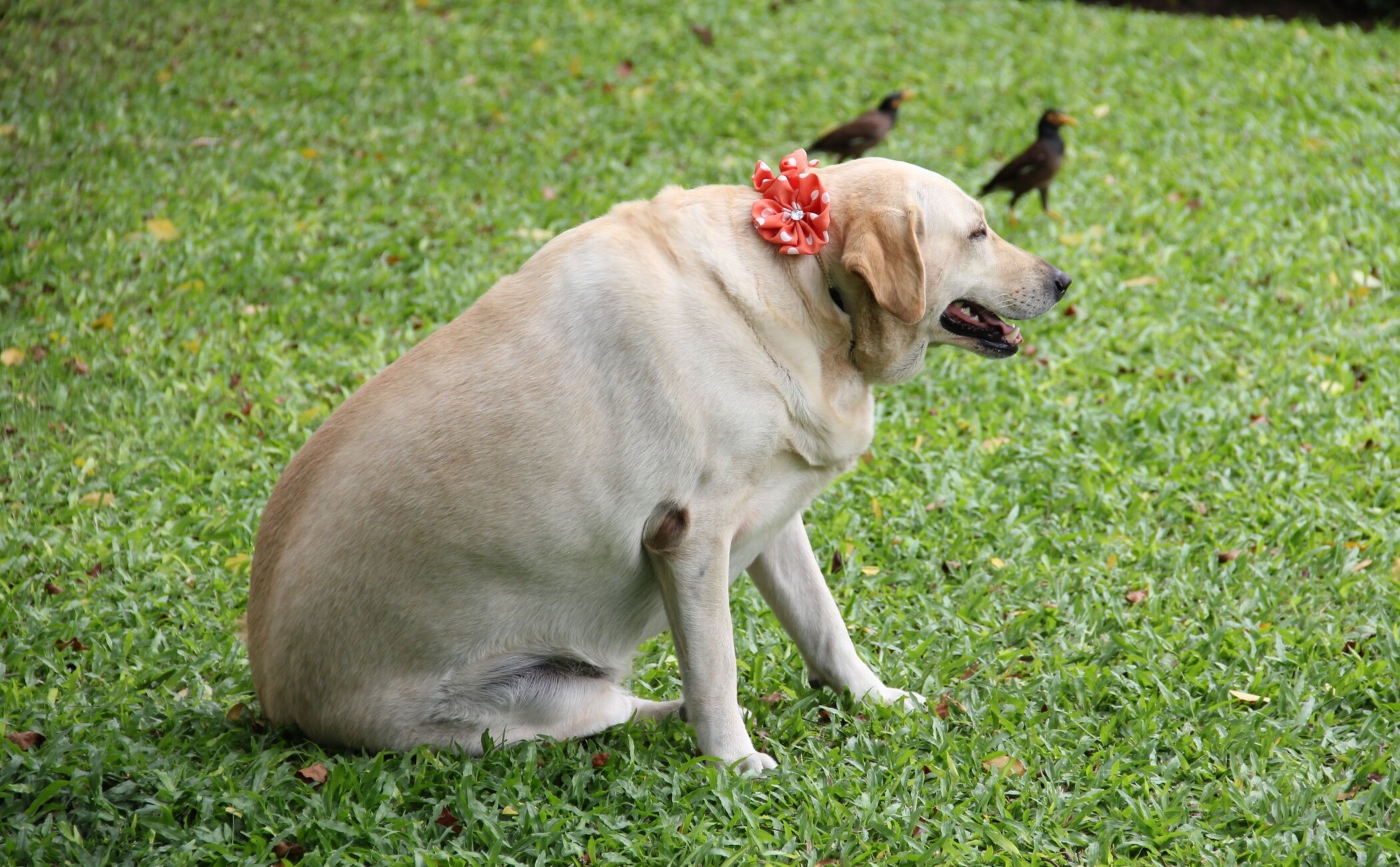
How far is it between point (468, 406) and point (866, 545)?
2268 mm

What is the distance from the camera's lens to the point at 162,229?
735 centimetres

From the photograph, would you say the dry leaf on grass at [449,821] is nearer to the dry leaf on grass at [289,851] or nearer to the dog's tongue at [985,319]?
the dry leaf on grass at [289,851]

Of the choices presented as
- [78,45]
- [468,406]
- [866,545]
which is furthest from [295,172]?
[468,406]

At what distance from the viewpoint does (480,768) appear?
3.41 meters

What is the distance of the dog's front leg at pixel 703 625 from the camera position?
3.14 m

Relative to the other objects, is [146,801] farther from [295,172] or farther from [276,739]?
[295,172]

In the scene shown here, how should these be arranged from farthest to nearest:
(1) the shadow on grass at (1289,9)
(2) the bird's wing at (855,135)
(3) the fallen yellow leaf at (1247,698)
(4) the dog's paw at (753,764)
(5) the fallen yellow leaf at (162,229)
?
1. (1) the shadow on grass at (1289,9)
2. (2) the bird's wing at (855,135)
3. (5) the fallen yellow leaf at (162,229)
4. (3) the fallen yellow leaf at (1247,698)
5. (4) the dog's paw at (753,764)

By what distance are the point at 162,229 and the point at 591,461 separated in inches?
212

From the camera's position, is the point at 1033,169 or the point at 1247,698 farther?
the point at 1033,169

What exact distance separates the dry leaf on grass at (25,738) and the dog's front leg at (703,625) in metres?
1.90

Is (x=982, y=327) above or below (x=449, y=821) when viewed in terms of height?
above

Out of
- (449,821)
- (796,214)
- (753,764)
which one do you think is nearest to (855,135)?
(796,214)

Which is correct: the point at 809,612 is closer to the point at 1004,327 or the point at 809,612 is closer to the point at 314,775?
the point at 1004,327

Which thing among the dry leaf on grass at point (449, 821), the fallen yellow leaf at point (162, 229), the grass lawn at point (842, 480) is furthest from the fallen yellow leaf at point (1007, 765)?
the fallen yellow leaf at point (162, 229)
